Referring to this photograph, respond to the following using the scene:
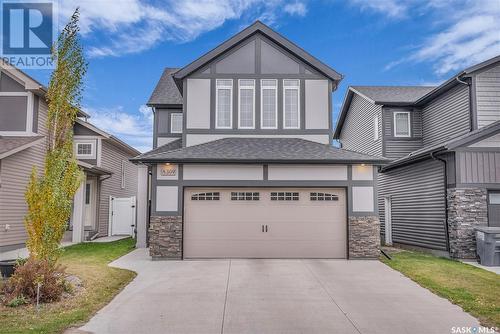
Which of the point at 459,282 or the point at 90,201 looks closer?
the point at 459,282

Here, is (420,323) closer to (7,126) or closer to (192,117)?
(192,117)

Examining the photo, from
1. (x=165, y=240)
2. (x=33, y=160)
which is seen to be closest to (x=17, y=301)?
(x=165, y=240)

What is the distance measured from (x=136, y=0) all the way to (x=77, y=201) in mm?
9101

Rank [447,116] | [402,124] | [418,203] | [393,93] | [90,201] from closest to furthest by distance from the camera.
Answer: [418,203]
[447,116]
[402,124]
[90,201]
[393,93]

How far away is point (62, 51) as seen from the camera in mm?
8102

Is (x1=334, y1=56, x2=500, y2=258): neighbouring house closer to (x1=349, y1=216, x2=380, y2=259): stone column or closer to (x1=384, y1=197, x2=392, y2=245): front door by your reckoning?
(x1=384, y1=197, x2=392, y2=245): front door

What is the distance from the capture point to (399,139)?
1767 cm

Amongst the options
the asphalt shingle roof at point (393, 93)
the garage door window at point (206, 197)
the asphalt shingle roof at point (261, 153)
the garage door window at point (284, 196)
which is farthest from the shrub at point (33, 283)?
the asphalt shingle roof at point (393, 93)

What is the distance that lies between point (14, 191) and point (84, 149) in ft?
16.7

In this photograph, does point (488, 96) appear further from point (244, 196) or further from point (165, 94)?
point (165, 94)

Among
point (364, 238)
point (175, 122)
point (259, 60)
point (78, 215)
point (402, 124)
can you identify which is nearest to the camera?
point (364, 238)

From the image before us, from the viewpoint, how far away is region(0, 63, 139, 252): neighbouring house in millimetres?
13641

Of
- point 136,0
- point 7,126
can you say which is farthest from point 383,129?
point 7,126

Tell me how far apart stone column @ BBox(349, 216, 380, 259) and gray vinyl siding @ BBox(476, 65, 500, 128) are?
5.89 meters
